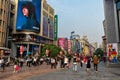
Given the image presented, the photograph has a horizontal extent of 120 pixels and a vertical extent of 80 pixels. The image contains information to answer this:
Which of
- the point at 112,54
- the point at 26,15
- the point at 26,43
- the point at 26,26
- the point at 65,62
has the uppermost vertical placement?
the point at 26,15

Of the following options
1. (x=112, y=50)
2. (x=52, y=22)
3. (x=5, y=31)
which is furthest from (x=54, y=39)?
(x=112, y=50)

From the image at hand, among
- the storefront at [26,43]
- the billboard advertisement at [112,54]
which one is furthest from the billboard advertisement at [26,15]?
the billboard advertisement at [112,54]

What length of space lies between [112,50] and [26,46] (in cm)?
5458

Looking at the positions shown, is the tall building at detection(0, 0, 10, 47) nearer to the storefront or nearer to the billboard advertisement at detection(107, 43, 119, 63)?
the storefront

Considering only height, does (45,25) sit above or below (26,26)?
above

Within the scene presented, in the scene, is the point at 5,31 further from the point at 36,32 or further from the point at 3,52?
the point at 36,32

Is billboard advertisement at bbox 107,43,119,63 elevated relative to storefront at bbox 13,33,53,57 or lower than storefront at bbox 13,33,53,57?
lower

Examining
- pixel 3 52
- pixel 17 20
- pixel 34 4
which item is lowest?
pixel 3 52

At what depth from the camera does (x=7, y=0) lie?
77562mm

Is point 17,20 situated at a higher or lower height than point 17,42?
higher

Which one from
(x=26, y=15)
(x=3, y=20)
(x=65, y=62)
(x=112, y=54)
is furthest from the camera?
(x=26, y=15)

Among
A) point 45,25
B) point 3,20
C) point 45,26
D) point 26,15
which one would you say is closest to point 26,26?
point 26,15

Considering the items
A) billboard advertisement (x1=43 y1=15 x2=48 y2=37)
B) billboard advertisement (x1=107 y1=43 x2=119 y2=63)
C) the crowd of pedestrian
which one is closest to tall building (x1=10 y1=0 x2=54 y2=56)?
billboard advertisement (x1=43 y1=15 x2=48 y2=37)

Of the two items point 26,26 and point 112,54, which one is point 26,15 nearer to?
point 26,26
